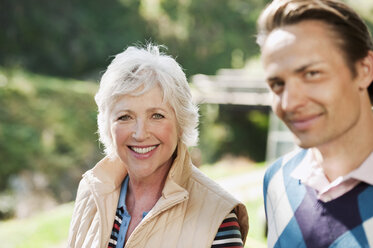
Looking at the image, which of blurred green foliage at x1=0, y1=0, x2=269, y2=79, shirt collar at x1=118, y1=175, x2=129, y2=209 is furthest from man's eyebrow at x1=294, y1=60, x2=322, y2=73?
blurred green foliage at x1=0, y1=0, x2=269, y2=79

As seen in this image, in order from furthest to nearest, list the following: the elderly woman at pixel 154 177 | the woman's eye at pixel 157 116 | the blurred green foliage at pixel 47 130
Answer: the blurred green foliage at pixel 47 130 → the woman's eye at pixel 157 116 → the elderly woman at pixel 154 177

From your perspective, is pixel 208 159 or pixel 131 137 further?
pixel 208 159

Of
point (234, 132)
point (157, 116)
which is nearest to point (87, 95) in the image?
point (234, 132)

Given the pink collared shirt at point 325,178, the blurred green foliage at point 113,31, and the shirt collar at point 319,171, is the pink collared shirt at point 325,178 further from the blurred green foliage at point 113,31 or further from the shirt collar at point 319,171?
the blurred green foliage at point 113,31

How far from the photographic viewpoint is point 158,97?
2.05 meters

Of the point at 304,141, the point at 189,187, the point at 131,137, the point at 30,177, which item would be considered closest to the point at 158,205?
the point at 189,187

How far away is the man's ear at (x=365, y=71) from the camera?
4.55ft

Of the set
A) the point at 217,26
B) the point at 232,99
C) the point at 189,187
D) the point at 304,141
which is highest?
the point at 217,26

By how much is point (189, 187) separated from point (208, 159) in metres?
15.5

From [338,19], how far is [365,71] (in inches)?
7.7

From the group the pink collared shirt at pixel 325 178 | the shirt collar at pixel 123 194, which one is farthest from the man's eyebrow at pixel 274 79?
the shirt collar at pixel 123 194

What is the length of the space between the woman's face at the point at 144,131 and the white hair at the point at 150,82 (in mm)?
38

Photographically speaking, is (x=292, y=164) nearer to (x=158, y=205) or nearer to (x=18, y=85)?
(x=158, y=205)

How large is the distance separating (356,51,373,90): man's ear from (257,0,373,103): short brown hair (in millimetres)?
17
